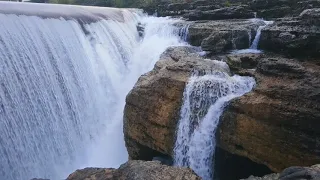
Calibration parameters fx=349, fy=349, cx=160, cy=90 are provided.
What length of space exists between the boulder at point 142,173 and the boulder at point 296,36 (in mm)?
6540

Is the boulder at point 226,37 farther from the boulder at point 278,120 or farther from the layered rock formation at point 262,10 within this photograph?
the boulder at point 278,120

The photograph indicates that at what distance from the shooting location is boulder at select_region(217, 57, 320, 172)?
7.81 m

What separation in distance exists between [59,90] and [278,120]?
7.19m

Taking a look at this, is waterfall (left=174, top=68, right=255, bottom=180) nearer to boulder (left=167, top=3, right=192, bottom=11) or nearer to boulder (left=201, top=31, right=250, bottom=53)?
boulder (left=201, top=31, right=250, bottom=53)

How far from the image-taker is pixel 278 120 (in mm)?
8086

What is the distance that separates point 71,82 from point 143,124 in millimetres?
3773

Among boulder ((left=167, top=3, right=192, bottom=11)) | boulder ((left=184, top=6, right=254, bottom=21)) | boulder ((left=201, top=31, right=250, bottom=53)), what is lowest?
boulder ((left=201, top=31, right=250, bottom=53))

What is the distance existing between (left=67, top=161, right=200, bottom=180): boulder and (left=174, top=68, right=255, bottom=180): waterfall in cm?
306

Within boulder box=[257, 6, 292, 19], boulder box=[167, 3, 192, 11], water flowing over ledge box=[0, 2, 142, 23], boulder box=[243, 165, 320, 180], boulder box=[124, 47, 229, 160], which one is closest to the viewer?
boulder box=[243, 165, 320, 180]

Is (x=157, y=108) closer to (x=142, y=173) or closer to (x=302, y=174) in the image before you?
(x=142, y=173)

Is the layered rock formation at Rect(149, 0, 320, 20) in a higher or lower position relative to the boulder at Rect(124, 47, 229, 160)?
higher

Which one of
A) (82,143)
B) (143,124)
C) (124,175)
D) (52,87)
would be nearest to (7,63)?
(52,87)

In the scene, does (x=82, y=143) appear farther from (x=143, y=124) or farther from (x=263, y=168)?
(x=263, y=168)

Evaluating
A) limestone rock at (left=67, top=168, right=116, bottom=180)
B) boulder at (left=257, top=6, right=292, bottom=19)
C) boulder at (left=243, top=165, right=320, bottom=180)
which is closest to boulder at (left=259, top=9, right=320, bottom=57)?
boulder at (left=257, top=6, right=292, bottom=19)
